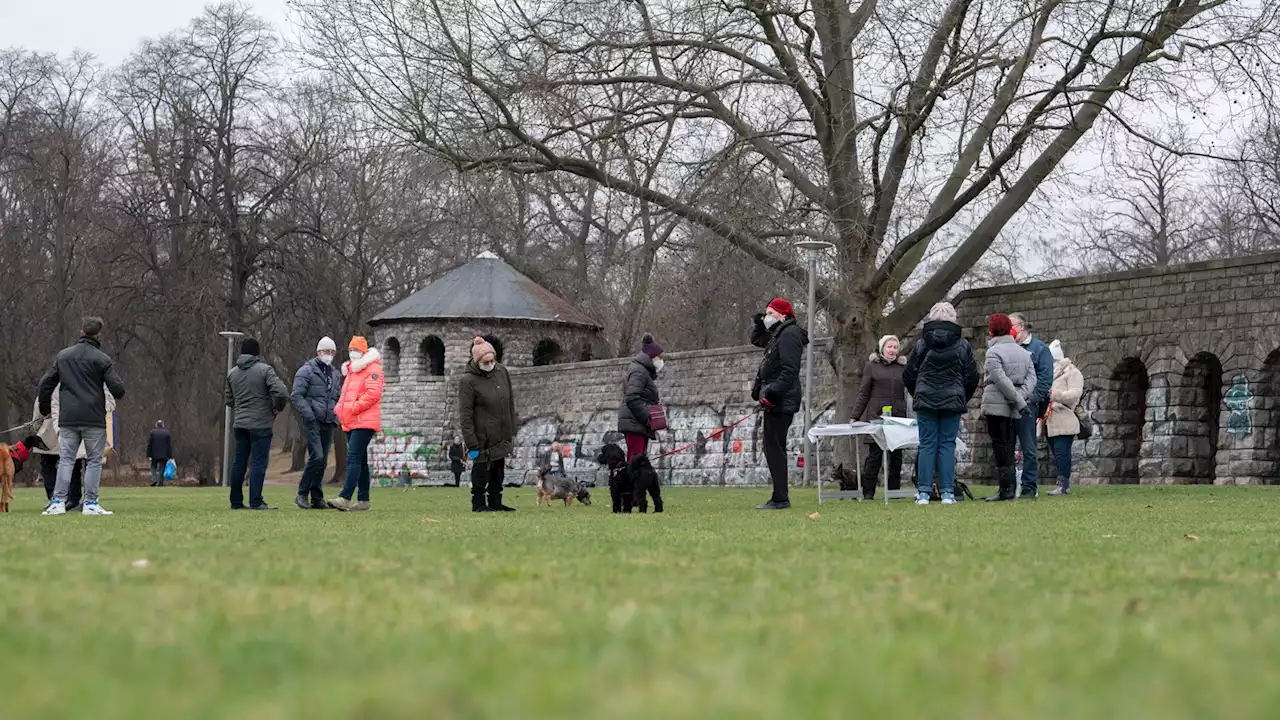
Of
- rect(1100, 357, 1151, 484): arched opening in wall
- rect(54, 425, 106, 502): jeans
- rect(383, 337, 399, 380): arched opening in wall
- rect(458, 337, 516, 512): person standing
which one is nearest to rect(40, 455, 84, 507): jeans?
rect(54, 425, 106, 502): jeans

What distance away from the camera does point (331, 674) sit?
388 cm

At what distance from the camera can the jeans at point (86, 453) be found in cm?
1619

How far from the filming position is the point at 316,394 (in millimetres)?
18578

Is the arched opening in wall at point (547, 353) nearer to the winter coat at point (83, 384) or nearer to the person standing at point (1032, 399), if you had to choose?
the person standing at point (1032, 399)

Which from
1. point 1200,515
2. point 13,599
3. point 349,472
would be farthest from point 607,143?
point 13,599

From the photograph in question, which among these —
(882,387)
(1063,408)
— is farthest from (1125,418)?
(882,387)

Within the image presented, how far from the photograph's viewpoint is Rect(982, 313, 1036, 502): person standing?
58.0 ft

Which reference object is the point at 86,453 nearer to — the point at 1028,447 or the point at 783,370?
the point at 783,370

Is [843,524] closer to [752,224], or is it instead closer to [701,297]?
[752,224]

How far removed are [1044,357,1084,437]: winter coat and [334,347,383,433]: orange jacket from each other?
7.74 m

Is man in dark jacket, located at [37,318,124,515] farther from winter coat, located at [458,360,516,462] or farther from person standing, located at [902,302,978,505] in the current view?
person standing, located at [902,302,978,505]

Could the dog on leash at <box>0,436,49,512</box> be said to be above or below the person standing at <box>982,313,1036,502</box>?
below

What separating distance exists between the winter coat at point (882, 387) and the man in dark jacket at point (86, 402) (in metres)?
8.08

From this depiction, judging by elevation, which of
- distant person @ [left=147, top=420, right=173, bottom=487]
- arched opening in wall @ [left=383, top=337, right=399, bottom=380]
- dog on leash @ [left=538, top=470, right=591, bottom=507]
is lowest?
dog on leash @ [left=538, top=470, right=591, bottom=507]
